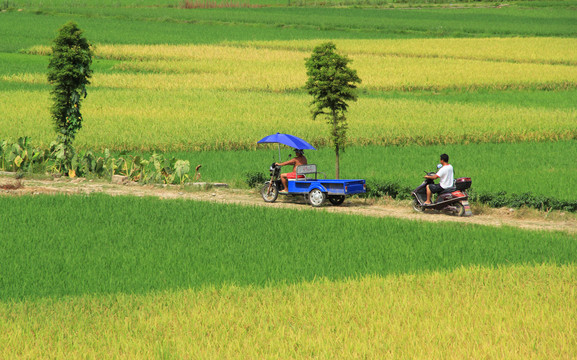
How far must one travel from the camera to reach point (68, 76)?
21.4 meters

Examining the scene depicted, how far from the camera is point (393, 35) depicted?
69.2m

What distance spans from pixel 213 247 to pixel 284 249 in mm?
1205

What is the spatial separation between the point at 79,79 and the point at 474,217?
11441 mm

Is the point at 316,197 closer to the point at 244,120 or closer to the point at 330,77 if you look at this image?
the point at 330,77

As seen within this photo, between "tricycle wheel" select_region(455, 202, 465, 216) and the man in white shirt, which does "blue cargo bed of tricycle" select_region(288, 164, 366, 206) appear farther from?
"tricycle wheel" select_region(455, 202, 465, 216)

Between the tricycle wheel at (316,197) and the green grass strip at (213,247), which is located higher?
the tricycle wheel at (316,197)

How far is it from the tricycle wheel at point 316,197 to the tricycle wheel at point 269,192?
0.89 metres

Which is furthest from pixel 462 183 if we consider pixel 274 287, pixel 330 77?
pixel 274 287

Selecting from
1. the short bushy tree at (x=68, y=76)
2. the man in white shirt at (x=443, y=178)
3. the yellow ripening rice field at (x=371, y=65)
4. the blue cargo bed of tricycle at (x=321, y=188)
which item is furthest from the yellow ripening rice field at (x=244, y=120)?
the man in white shirt at (x=443, y=178)

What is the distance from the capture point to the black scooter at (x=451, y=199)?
16297 mm

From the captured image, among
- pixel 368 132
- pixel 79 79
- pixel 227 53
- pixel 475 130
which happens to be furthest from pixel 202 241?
pixel 227 53

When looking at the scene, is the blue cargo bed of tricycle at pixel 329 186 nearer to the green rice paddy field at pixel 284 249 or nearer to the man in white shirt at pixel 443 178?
the green rice paddy field at pixel 284 249

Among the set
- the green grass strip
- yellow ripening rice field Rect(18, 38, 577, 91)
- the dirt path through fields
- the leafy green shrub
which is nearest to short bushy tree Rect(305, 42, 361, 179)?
the dirt path through fields

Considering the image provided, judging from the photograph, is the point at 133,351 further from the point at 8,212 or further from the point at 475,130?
the point at 475,130
